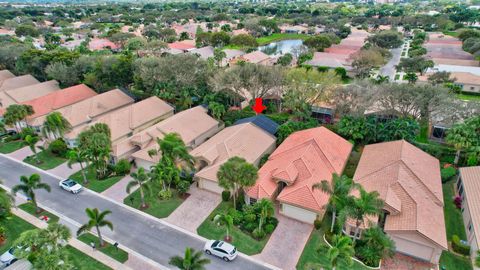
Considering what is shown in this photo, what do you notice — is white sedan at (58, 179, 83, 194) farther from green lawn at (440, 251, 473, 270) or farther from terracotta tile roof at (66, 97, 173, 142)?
green lawn at (440, 251, 473, 270)

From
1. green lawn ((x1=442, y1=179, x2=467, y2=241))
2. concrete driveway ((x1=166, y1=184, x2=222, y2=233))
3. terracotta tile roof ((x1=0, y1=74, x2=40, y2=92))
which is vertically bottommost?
concrete driveway ((x1=166, y1=184, x2=222, y2=233))

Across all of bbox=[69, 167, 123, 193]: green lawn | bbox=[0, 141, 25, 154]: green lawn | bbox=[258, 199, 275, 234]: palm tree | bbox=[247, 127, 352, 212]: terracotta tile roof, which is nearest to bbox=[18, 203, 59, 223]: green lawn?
bbox=[69, 167, 123, 193]: green lawn

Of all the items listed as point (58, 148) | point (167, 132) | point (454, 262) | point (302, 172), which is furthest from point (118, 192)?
point (454, 262)

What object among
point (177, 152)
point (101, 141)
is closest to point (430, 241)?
point (177, 152)

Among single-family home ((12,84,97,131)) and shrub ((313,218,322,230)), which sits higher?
single-family home ((12,84,97,131))

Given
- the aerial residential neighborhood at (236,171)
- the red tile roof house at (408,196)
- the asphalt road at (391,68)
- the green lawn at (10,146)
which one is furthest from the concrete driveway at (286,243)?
the asphalt road at (391,68)

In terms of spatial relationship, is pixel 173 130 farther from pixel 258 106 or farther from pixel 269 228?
pixel 269 228

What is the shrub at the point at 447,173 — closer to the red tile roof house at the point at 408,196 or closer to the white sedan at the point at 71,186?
the red tile roof house at the point at 408,196
